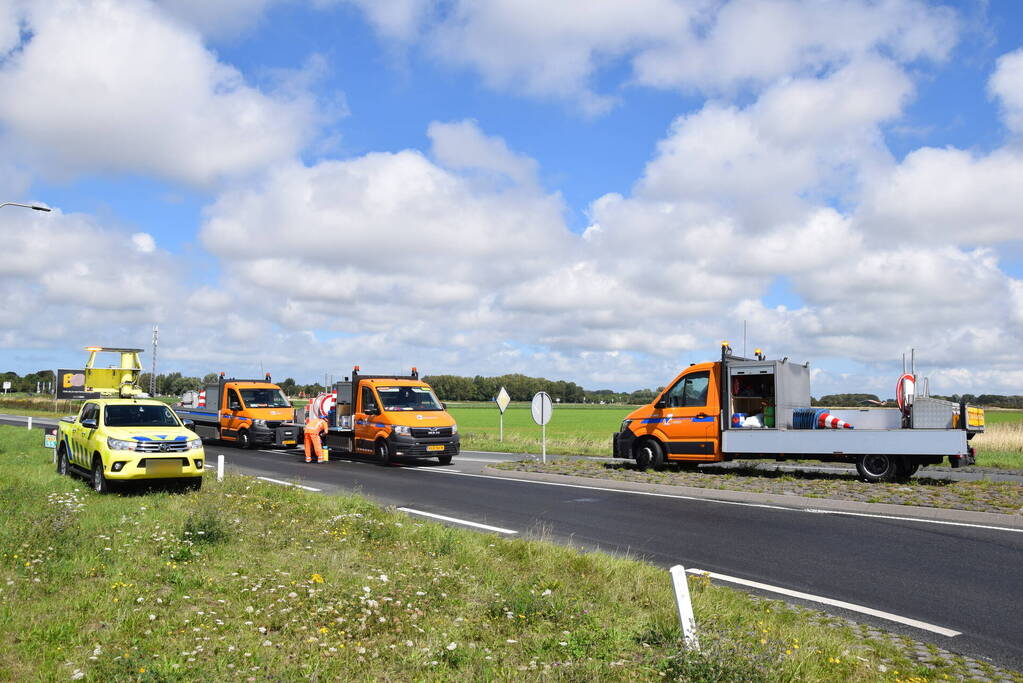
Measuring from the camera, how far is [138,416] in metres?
13.9

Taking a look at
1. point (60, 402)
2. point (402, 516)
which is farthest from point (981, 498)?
point (60, 402)

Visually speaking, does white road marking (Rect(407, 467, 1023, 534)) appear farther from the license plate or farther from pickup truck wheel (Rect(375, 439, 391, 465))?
the license plate

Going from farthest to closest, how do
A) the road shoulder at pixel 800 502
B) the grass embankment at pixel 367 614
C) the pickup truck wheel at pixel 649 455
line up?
the pickup truck wheel at pixel 649 455 → the road shoulder at pixel 800 502 → the grass embankment at pixel 367 614

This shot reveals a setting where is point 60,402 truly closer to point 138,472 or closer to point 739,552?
point 138,472

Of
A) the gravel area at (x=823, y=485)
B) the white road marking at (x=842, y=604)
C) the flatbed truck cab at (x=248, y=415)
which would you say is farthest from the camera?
the flatbed truck cab at (x=248, y=415)

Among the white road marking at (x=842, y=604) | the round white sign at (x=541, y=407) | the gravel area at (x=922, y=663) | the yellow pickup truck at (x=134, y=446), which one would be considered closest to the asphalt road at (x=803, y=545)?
the white road marking at (x=842, y=604)

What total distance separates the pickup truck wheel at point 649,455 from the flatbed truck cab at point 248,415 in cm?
1213

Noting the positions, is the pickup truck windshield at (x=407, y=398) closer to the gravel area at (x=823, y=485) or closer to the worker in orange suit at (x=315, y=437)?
the worker in orange suit at (x=315, y=437)

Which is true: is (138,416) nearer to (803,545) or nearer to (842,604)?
(803,545)

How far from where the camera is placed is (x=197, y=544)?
808 cm

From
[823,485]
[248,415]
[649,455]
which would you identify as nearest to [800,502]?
[823,485]

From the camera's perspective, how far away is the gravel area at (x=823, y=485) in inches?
485

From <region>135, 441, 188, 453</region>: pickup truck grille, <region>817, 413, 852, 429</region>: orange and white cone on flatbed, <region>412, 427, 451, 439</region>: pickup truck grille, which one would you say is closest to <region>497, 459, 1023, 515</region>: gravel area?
<region>817, 413, 852, 429</region>: orange and white cone on flatbed

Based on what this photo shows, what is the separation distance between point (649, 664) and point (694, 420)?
1278 cm
